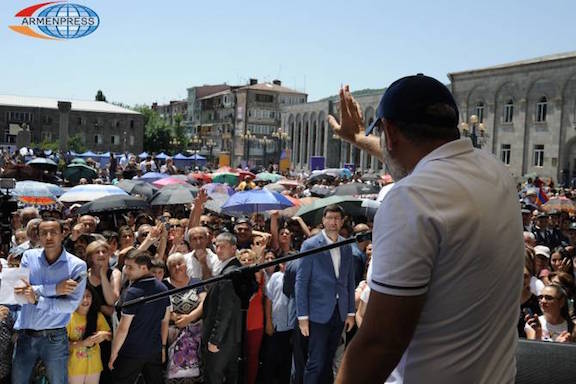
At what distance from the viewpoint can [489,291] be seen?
5.98 ft

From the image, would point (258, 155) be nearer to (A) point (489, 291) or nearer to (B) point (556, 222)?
(B) point (556, 222)

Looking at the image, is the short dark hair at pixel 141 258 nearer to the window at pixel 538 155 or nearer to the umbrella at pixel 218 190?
the umbrella at pixel 218 190

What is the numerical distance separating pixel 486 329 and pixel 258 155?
98.8 metres

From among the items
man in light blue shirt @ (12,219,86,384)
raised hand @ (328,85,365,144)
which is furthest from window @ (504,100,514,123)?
raised hand @ (328,85,365,144)

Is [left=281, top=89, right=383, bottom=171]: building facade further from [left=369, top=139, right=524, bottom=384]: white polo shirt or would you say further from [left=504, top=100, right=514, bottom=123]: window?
[left=369, top=139, right=524, bottom=384]: white polo shirt

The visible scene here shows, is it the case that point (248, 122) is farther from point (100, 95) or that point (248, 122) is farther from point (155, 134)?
point (100, 95)

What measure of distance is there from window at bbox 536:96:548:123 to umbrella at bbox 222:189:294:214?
120 ft

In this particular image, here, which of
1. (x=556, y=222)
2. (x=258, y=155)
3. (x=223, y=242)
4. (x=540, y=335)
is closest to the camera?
(x=540, y=335)

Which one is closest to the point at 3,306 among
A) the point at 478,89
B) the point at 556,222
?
the point at 556,222

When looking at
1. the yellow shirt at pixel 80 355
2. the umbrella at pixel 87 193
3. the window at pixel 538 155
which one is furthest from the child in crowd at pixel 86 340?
the window at pixel 538 155

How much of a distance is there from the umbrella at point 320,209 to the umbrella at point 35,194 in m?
6.25

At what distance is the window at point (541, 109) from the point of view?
150ft

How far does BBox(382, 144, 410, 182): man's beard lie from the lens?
206 centimetres

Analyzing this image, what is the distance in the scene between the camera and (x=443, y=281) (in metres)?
1.78
